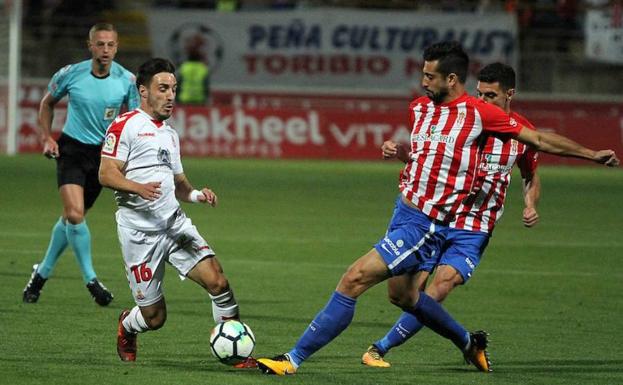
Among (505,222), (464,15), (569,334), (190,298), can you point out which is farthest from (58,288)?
(464,15)

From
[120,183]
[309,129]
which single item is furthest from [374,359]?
[309,129]

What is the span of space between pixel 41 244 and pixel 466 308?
513 centimetres

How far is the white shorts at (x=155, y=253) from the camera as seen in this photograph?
7.41m

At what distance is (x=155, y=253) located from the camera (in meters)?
7.43

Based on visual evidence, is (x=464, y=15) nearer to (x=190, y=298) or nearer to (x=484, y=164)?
(x=190, y=298)

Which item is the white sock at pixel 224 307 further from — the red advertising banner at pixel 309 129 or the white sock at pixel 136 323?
the red advertising banner at pixel 309 129

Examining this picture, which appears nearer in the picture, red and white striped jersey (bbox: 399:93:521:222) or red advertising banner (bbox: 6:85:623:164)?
red and white striped jersey (bbox: 399:93:521:222)

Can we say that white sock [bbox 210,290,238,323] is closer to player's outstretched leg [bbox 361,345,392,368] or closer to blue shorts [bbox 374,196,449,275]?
player's outstretched leg [bbox 361,345,392,368]

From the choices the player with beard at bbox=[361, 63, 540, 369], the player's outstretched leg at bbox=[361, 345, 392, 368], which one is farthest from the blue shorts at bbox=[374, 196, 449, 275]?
the player's outstretched leg at bbox=[361, 345, 392, 368]

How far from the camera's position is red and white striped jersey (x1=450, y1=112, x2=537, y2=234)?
25.6ft

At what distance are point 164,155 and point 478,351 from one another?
2.10 meters

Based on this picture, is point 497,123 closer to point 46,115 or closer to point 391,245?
point 391,245

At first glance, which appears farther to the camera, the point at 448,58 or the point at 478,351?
the point at 478,351

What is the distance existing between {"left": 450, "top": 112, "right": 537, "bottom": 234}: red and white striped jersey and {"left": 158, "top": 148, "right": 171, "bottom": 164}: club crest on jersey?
168 centimetres
